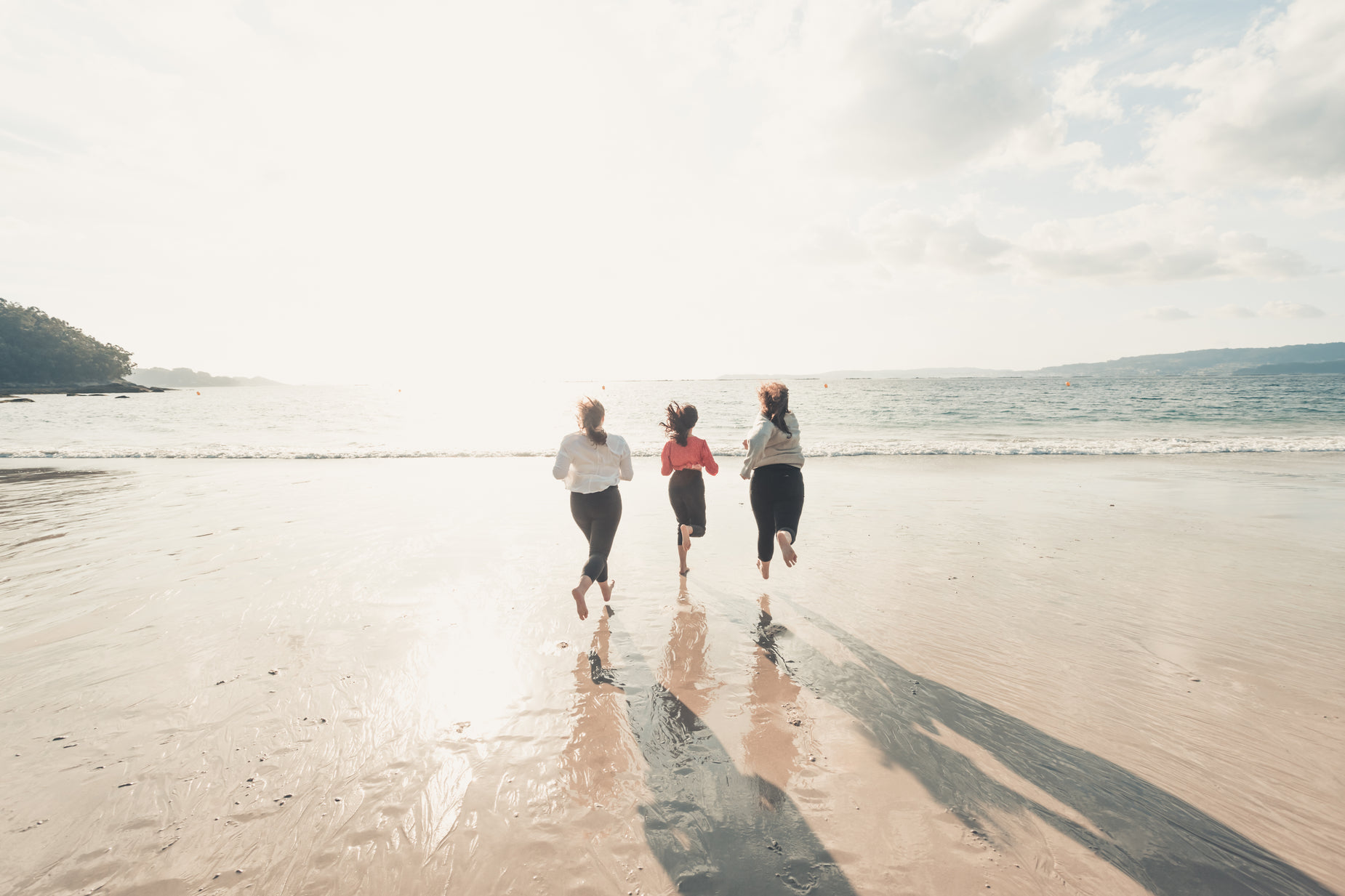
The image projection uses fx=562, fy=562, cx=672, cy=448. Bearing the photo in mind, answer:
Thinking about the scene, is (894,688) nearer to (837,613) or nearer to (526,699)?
(837,613)

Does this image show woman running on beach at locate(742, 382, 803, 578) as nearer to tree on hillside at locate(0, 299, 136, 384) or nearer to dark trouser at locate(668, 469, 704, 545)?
dark trouser at locate(668, 469, 704, 545)

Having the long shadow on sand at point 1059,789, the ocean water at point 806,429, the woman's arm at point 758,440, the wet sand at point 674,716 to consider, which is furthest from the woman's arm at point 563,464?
the ocean water at point 806,429

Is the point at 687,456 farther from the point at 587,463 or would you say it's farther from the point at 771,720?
the point at 771,720

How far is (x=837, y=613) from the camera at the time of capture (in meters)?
5.51

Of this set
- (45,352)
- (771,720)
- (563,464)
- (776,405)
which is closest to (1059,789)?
(771,720)

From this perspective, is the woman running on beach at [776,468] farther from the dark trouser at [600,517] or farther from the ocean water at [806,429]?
the ocean water at [806,429]

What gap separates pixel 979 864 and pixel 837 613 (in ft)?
9.91

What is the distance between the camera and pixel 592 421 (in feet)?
17.7

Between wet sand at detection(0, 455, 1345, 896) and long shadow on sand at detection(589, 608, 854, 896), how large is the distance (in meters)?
0.02

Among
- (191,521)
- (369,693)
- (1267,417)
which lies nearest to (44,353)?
(191,521)

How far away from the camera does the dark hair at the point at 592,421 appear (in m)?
5.32

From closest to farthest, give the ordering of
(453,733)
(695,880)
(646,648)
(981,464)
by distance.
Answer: (695,880)
(453,733)
(646,648)
(981,464)

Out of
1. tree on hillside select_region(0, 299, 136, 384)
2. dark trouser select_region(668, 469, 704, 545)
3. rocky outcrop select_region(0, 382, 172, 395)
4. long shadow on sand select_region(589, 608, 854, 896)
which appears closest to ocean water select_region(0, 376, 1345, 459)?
dark trouser select_region(668, 469, 704, 545)

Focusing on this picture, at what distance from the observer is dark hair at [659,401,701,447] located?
20.5 ft
